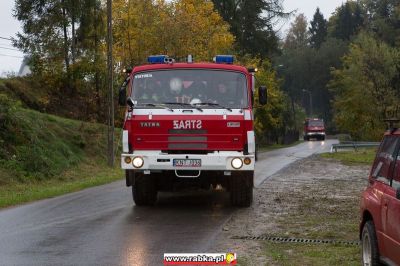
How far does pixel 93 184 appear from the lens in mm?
18219

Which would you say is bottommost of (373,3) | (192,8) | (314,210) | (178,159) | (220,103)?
(314,210)

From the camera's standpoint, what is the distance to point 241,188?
1222 cm

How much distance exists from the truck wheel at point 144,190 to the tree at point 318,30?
384 feet

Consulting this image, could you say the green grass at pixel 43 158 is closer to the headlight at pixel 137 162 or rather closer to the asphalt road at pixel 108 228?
the asphalt road at pixel 108 228

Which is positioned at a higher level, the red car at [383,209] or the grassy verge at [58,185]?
the red car at [383,209]

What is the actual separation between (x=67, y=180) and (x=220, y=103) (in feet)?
34.6

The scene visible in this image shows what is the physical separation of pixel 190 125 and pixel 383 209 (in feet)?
18.2

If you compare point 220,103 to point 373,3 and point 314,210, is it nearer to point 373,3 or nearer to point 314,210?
point 314,210

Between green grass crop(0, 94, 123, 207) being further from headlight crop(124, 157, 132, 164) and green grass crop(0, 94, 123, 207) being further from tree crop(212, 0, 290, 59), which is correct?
tree crop(212, 0, 290, 59)

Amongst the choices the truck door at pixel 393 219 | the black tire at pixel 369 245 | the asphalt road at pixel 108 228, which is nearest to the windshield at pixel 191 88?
the asphalt road at pixel 108 228

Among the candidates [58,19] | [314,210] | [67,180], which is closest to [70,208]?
[314,210]

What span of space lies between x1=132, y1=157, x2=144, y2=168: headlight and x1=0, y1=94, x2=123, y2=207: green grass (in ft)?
12.8

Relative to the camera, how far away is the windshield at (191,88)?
11.7 m

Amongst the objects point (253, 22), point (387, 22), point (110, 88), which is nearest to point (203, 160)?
point (110, 88)
